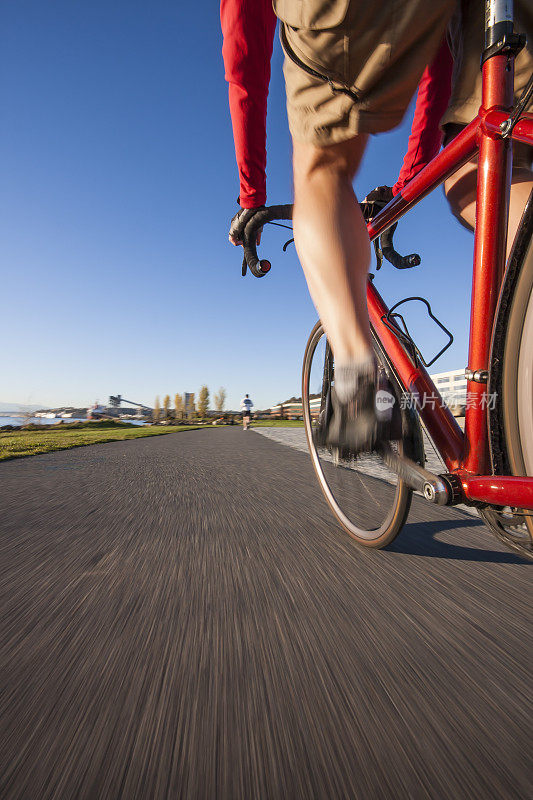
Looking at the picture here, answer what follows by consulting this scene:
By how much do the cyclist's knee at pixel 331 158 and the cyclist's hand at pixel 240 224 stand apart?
21 centimetres

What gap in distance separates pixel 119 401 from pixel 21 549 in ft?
204

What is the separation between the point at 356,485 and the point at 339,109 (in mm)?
1382

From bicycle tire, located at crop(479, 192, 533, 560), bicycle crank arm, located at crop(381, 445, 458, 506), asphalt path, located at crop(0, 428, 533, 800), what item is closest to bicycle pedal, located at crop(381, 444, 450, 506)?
bicycle crank arm, located at crop(381, 445, 458, 506)

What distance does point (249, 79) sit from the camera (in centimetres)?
124

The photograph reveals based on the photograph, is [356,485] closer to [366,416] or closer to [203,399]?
[366,416]

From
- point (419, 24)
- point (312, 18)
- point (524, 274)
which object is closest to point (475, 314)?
point (524, 274)

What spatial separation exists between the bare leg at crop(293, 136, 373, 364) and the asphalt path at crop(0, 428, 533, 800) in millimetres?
660

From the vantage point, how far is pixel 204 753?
0.56 meters

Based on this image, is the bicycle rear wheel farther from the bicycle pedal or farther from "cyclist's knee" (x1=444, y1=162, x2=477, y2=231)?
"cyclist's knee" (x1=444, y1=162, x2=477, y2=231)

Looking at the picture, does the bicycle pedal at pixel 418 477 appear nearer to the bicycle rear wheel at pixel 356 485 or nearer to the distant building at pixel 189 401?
the bicycle rear wheel at pixel 356 485

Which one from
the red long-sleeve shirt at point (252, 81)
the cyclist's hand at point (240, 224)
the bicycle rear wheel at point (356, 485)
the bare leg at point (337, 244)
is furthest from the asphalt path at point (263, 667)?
the red long-sleeve shirt at point (252, 81)

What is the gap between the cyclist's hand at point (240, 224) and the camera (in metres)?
1.39

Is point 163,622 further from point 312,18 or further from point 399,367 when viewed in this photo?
point 312,18

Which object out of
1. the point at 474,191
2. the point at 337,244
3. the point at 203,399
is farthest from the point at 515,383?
the point at 203,399
